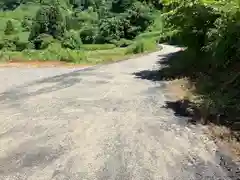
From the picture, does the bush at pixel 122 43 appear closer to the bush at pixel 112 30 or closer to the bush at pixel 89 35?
the bush at pixel 112 30

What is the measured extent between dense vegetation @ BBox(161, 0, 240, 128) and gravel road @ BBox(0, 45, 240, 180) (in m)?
1.58

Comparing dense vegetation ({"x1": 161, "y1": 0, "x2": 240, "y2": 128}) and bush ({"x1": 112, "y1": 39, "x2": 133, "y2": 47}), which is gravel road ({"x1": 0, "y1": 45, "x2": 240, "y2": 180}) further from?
bush ({"x1": 112, "y1": 39, "x2": 133, "y2": 47})

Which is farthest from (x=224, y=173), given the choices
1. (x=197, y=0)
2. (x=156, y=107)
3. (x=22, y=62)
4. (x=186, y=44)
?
(x=22, y=62)

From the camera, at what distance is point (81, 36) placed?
83.9 meters

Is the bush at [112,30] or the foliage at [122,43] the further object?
the bush at [112,30]

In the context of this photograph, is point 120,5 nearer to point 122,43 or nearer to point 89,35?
point 89,35

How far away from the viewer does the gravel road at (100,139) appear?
25.9ft

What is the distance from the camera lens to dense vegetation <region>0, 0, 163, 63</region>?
38.1 metres

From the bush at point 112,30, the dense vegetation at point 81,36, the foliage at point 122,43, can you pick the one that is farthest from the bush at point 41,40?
the bush at point 112,30

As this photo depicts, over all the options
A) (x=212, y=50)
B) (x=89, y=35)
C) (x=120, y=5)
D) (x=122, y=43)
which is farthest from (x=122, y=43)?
(x=212, y=50)

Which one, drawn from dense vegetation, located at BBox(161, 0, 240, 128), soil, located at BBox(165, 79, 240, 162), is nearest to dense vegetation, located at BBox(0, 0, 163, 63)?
dense vegetation, located at BBox(161, 0, 240, 128)

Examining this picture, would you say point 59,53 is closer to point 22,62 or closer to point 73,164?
point 22,62

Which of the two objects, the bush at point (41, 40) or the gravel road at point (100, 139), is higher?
the gravel road at point (100, 139)

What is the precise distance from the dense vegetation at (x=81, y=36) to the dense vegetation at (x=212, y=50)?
48.3ft
